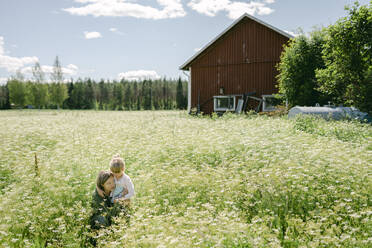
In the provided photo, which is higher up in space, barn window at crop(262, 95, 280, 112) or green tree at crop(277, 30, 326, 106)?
green tree at crop(277, 30, 326, 106)

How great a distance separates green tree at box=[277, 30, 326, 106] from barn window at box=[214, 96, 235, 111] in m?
5.39

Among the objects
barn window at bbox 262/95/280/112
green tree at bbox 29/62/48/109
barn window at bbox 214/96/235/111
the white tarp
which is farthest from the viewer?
green tree at bbox 29/62/48/109

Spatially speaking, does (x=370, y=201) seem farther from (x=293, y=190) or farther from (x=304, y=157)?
(x=304, y=157)

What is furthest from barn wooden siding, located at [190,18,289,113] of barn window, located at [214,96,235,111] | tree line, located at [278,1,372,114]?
tree line, located at [278,1,372,114]

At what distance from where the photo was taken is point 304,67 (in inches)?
650

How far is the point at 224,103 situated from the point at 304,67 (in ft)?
22.8

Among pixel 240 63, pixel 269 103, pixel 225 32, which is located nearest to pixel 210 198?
pixel 269 103

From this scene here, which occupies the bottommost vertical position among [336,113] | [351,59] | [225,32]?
[336,113]

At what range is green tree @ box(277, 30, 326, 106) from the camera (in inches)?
644

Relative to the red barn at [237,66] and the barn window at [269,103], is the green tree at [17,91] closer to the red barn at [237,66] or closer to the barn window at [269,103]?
the red barn at [237,66]

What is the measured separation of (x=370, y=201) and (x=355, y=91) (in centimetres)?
1000

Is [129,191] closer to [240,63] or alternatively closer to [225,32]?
[240,63]

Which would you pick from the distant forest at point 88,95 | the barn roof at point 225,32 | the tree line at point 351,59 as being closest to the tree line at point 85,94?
the distant forest at point 88,95

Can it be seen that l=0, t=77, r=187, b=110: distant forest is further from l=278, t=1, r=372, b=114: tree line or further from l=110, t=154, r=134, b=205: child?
l=110, t=154, r=134, b=205: child
